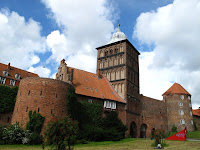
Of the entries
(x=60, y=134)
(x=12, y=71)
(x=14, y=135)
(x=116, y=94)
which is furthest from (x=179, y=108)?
(x=60, y=134)

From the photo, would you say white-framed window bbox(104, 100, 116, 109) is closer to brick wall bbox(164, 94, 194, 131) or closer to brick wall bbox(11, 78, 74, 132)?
brick wall bbox(11, 78, 74, 132)

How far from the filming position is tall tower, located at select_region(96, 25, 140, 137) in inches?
1729

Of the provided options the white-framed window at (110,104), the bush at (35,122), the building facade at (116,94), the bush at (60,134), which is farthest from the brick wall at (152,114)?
the bush at (60,134)

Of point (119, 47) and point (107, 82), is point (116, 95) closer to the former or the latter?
point (107, 82)

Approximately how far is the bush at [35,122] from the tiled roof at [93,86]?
9.12 metres

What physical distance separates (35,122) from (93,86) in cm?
1569

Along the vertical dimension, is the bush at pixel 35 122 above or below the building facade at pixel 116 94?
below

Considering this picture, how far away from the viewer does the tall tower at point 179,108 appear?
176ft

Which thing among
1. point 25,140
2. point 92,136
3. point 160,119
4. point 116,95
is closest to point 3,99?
point 25,140

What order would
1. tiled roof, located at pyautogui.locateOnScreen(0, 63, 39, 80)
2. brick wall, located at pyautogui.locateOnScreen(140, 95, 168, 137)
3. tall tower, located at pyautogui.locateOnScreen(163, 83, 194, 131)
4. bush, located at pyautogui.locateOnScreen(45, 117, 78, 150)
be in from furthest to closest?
tall tower, located at pyautogui.locateOnScreen(163, 83, 194, 131) → brick wall, located at pyautogui.locateOnScreen(140, 95, 168, 137) → tiled roof, located at pyautogui.locateOnScreen(0, 63, 39, 80) → bush, located at pyautogui.locateOnScreen(45, 117, 78, 150)

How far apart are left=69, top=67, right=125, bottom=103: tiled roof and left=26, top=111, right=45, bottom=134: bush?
9123 millimetres

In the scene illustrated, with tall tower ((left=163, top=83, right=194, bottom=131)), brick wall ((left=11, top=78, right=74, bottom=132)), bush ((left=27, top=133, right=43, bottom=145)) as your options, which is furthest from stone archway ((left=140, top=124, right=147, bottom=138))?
bush ((left=27, top=133, right=43, bottom=145))

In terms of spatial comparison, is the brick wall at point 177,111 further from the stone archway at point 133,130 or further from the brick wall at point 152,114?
the stone archway at point 133,130

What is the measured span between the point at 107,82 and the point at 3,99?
70.7ft
